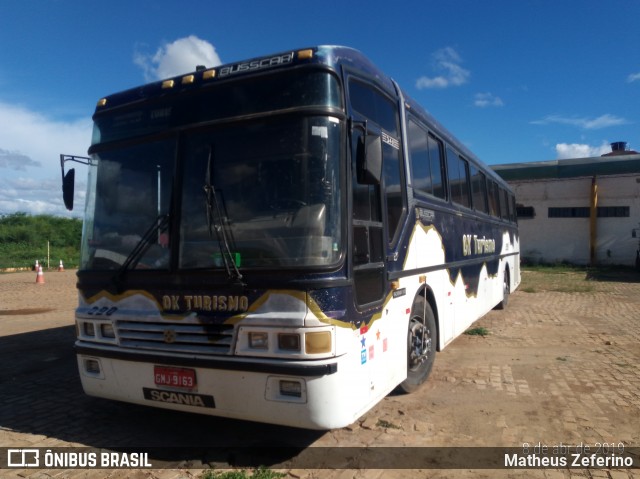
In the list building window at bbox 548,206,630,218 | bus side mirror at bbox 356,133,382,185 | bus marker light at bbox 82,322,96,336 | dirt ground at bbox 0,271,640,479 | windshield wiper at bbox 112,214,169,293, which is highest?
building window at bbox 548,206,630,218

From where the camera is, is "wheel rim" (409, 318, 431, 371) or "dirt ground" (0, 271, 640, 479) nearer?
"dirt ground" (0, 271, 640, 479)

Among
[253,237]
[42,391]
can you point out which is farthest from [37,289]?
[253,237]

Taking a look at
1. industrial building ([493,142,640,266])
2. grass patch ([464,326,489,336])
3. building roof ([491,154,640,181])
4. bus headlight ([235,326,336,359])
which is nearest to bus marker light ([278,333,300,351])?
bus headlight ([235,326,336,359])

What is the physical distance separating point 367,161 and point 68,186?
10.1 feet

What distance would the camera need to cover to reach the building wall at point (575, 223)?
84.0 ft

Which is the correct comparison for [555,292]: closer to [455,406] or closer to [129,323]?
[455,406]

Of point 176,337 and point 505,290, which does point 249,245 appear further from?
point 505,290

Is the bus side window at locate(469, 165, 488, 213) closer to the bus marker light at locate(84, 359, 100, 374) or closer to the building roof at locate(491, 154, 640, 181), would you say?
the bus marker light at locate(84, 359, 100, 374)

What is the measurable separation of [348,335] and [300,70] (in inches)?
81.3

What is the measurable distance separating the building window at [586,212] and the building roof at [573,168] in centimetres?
193

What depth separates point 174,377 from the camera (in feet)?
12.4

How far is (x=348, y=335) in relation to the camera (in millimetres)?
3527

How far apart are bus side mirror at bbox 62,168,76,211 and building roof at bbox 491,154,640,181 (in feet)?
92.9

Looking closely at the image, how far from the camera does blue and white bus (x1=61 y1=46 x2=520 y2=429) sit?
3455mm
